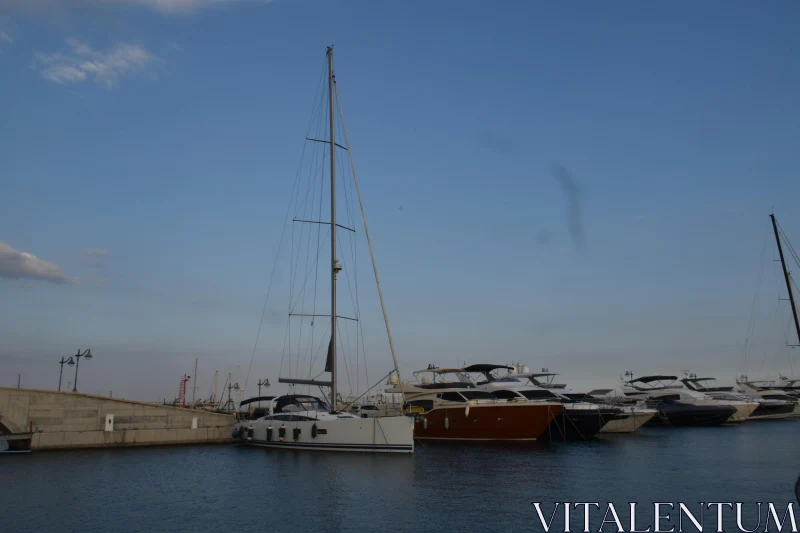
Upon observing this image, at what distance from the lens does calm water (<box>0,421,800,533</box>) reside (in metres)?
16.4

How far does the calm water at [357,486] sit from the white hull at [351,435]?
27.5 inches

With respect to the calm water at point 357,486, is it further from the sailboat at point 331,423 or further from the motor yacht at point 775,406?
the motor yacht at point 775,406

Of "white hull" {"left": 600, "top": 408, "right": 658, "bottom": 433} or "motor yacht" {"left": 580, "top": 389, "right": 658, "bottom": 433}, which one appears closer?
"motor yacht" {"left": 580, "top": 389, "right": 658, "bottom": 433}

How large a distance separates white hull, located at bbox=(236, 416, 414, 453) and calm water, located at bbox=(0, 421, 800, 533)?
0.70 meters

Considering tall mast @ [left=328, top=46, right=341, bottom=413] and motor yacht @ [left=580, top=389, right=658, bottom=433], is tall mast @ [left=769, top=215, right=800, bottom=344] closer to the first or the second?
motor yacht @ [left=580, top=389, right=658, bottom=433]

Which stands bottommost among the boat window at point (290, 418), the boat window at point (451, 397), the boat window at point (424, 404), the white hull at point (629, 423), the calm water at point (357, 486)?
the calm water at point (357, 486)

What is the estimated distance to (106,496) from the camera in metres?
19.9

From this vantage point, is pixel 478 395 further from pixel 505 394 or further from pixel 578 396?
pixel 578 396

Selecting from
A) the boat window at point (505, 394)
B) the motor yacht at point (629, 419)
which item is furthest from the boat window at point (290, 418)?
the motor yacht at point (629, 419)

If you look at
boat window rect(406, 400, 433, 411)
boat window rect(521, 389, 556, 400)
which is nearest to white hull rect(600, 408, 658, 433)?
boat window rect(521, 389, 556, 400)

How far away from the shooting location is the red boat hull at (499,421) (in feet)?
114

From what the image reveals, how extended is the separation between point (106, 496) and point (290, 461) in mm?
9583

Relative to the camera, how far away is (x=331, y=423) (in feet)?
98.5

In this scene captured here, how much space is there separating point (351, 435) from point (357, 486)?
8.38 metres
